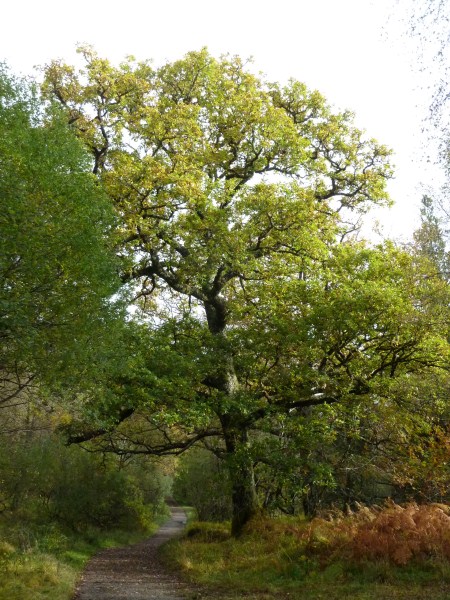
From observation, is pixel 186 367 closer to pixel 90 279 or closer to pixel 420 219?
pixel 90 279

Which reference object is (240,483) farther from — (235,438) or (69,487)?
(69,487)

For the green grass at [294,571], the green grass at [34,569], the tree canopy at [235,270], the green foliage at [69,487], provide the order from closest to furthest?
1. the green grass at [294,571]
2. the green grass at [34,569]
3. the tree canopy at [235,270]
4. the green foliage at [69,487]

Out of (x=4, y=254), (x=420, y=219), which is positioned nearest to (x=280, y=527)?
(x=4, y=254)

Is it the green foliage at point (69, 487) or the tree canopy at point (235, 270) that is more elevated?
the tree canopy at point (235, 270)

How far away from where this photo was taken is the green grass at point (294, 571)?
926cm

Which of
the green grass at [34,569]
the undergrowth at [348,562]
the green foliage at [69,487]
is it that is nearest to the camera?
the undergrowth at [348,562]

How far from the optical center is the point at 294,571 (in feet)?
37.6

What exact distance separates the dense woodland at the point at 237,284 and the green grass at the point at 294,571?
1516mm

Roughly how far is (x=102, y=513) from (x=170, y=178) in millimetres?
21371

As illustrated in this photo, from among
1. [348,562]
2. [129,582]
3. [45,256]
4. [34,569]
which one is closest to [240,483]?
[129,582]

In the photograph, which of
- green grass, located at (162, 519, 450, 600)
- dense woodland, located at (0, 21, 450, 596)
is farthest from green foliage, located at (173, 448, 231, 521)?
green grass, located at (162, 519, 450, 600)

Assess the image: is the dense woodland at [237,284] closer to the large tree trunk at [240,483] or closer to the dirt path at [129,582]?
the large tree trunk at [240,483]

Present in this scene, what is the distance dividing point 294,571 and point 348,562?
1357 mm

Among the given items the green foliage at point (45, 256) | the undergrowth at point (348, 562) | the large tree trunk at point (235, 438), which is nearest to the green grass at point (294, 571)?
the undergrowth at point (348, 562)
